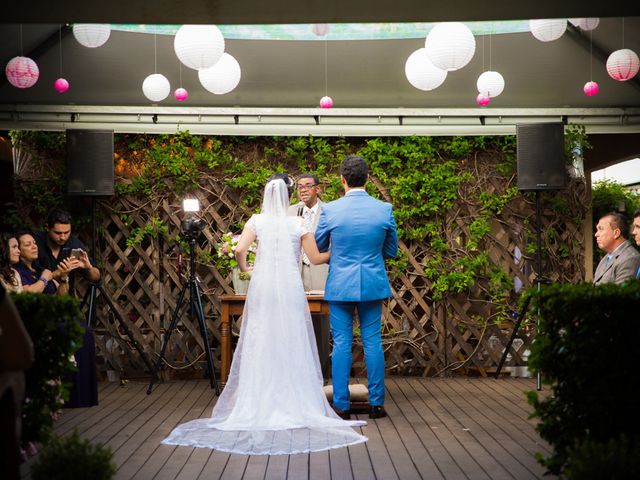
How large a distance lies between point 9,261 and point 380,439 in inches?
95.6

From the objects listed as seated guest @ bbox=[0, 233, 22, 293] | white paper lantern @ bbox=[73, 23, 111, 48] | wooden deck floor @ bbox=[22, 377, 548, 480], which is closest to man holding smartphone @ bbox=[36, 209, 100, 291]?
seated guest @ bbox=[0, 233, 22, 293]

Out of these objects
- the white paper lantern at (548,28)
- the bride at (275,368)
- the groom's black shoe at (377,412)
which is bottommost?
the groom's black shoe at (377,412)

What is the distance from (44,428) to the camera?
2.93 m

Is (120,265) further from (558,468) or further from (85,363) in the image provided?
(558,468)

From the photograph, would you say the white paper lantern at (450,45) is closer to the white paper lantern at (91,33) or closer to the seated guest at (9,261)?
the white paper lantern at (91,33)

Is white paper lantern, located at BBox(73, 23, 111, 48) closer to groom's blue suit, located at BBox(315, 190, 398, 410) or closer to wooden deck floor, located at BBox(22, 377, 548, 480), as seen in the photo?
groom's blue suit, located at BBox(315, 190, 398, 410)

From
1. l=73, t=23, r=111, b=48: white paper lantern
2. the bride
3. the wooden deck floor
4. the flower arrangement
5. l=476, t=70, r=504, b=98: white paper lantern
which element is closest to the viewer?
the wooden deck floor

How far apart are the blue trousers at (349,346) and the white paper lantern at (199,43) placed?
162 cm

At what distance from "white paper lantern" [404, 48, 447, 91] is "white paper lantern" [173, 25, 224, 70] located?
4.38 feet

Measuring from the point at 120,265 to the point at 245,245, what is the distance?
2.20 meters

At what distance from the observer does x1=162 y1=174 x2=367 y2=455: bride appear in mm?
4086

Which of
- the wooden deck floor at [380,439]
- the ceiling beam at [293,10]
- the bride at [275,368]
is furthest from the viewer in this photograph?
the bride at [275,368]

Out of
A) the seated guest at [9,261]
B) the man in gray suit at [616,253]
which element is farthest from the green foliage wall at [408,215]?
the man in gray suit at [616,253]

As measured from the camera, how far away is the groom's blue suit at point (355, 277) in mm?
4539
